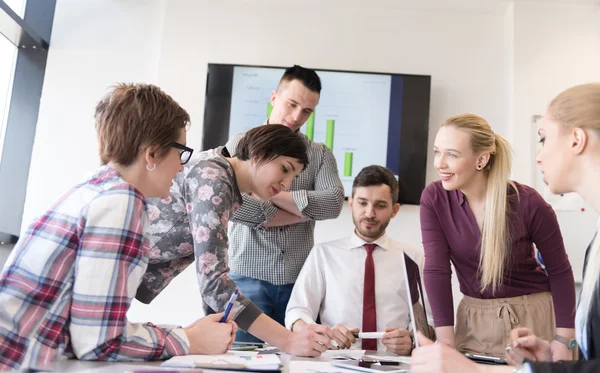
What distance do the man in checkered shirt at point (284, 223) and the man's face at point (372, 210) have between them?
0.21 metres

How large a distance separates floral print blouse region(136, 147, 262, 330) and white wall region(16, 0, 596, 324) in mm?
1889

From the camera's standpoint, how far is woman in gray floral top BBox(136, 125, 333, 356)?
1.42 metres

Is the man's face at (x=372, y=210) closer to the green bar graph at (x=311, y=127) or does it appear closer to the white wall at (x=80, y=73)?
the green bar graph at (x=311, y=127)

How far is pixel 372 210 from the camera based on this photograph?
2477 millimetres

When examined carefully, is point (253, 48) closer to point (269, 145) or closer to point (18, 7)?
point (18, 7)

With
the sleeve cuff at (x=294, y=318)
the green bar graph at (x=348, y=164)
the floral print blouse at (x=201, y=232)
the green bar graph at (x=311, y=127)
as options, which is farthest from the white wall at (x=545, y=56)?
the floral print blouse at (x=201, y=232)

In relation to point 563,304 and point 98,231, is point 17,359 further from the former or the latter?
point 563,304

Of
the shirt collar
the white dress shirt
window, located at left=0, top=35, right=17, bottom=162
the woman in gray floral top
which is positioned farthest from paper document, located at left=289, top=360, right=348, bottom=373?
window, located at left=0, top=35, right=17, bottom=162

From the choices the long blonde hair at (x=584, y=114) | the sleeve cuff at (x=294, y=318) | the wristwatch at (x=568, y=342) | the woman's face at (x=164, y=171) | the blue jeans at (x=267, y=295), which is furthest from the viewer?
the blue jeans at (x=267, y=295)

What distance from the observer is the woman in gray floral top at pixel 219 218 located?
4.67 feet

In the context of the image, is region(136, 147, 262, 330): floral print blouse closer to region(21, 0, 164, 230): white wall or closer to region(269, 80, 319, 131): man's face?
region(269, 80, 319, 131): man's face

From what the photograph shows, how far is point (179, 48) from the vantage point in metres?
3.52

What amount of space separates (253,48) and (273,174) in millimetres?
2001

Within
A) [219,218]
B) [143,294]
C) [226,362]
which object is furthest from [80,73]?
[226,362]
